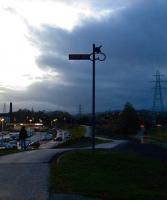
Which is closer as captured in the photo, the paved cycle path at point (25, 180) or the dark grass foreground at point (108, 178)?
the paved cycle path at point (25, 180)

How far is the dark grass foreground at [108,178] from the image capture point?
46.7 feet

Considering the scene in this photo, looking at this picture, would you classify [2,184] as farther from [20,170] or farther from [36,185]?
[20,170]

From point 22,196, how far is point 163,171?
9478mm

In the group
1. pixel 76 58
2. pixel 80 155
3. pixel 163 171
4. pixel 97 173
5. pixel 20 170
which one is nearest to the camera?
pixel 97 173

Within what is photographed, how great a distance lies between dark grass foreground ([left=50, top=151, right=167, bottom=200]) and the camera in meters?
14.2

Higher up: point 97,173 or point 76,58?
point 76,58

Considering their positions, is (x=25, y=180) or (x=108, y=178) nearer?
(x=25, y=180)

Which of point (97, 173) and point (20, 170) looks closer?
point (97, 173)

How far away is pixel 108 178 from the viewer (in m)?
17.3

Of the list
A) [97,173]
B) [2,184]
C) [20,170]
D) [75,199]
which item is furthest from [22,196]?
[20,170]

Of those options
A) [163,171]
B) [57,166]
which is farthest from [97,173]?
[163,171]

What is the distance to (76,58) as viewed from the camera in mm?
23453

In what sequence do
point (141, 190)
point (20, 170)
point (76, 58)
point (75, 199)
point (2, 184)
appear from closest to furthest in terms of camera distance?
point (75, 199) < point (141, 190) < point (2, 184) < point (20, 170) < point (76, 58)

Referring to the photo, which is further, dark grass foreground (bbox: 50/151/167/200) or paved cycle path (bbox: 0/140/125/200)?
dark grass foreground (bbox: 50/151/167/200)
